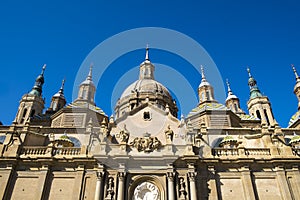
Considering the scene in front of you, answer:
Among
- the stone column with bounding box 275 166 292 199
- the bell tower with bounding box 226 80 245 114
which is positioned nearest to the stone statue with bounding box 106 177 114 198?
the stone column with bounding box 275 166 292 199

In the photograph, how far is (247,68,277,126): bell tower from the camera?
46.3 metres

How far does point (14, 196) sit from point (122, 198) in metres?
9.69

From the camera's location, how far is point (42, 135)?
103 ft

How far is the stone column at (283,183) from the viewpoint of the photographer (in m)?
23.3

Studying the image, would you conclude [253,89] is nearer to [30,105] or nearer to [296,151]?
[296,151]

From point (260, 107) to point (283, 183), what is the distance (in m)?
25.7

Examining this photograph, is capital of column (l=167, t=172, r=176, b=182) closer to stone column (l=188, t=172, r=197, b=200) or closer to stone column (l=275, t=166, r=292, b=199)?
stone column (l=188, t=172, r=197, b=200)

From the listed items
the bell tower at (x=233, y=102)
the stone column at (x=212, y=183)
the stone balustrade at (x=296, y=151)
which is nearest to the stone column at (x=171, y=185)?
the stone column at (x=212, y=183)

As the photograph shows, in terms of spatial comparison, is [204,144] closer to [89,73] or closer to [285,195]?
[285,195]

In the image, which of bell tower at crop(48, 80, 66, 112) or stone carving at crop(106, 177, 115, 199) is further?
bell tower at crop(48, 80, 66, 112)

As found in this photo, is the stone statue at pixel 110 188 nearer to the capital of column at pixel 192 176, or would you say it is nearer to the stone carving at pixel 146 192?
the stone carving at pixel 146 192

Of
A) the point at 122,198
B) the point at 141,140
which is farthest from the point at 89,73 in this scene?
the point at 122,198

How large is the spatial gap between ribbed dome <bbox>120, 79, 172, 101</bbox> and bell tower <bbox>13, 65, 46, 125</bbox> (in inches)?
558

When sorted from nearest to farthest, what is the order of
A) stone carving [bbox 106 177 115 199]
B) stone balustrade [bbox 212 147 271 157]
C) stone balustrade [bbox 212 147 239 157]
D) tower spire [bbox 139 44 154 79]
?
stone carving [bbox 106 177 115 199] < stone balustrade [bbox 212 147 271 157] < stone balustrade [bbox 212 147 239 157] < tower spire [bbox 139 44 154 79]
